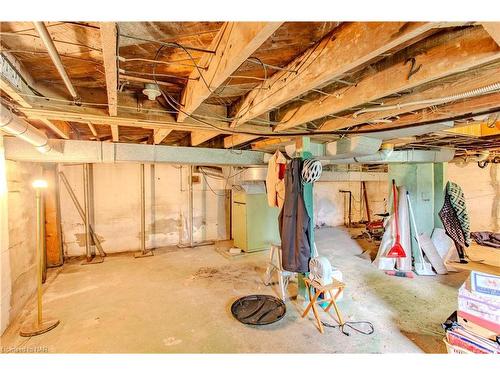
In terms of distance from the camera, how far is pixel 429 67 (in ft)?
3.85

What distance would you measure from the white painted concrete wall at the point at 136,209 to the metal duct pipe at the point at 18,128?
2.54 meters

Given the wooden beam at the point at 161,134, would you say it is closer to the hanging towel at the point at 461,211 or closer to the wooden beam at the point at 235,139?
the wooden beam at the point at 235,139

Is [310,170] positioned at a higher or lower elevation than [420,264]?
higher

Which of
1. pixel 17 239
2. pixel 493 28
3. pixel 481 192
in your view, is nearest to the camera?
pixel 493 28

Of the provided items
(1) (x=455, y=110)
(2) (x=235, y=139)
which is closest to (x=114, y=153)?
(2) (x=235, y=139)

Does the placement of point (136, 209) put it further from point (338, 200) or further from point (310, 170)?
point (338, 200)

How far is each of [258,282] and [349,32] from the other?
319 centimetres

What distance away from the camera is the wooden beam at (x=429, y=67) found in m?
1.01

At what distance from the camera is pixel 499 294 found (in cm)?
162

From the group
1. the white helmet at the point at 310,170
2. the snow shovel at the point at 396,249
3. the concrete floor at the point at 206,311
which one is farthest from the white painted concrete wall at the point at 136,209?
the white helmet at the point at 310,170

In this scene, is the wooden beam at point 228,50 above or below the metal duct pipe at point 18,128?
above

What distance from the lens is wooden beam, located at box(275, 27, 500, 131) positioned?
39.9 inches

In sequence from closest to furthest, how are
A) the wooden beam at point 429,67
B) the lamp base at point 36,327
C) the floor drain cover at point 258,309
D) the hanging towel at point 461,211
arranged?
the wooden beam at point 429,67 < the lamp base at point 36,327 < the floor drain cover at point 258,309 < the hanging towel at point 461,211

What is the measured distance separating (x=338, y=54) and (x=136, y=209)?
505 centimetres
